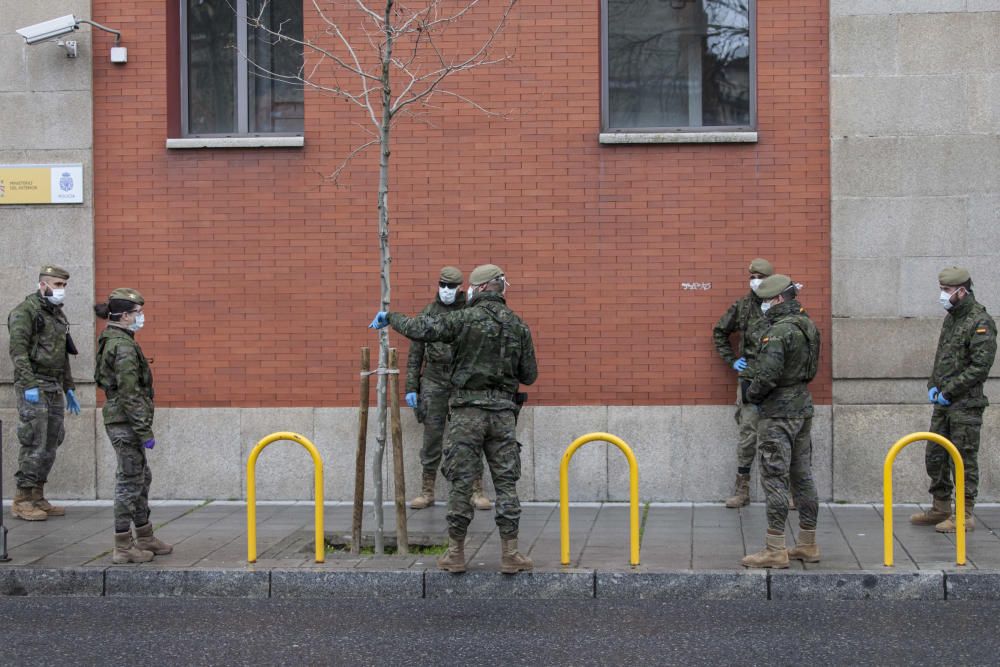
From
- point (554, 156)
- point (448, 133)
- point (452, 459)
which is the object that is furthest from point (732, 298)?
point (452, 459)

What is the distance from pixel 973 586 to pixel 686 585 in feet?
5.96

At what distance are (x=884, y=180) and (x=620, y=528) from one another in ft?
13.3

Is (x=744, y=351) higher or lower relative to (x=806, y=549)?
higher

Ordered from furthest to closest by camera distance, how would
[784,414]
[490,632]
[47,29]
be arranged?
[47,29] < [784,414] < [490,632]

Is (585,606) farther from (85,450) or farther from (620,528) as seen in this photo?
(85,450)

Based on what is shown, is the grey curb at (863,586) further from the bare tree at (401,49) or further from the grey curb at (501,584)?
the bare tree at (401,49)

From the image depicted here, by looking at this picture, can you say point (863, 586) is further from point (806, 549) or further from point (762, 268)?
point (762, 268)

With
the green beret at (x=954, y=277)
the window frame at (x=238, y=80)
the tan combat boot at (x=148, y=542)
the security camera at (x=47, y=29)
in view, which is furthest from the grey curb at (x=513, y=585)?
the security camera at (x=47, y=29)

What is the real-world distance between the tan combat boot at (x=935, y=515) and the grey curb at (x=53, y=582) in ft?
20.7

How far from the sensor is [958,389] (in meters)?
9.37

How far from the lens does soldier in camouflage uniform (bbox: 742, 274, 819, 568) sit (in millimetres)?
8227

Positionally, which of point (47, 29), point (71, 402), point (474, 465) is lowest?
point (474, 465)

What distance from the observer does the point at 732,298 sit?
11117 mm

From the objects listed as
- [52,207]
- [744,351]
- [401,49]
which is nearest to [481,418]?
[744,351]
